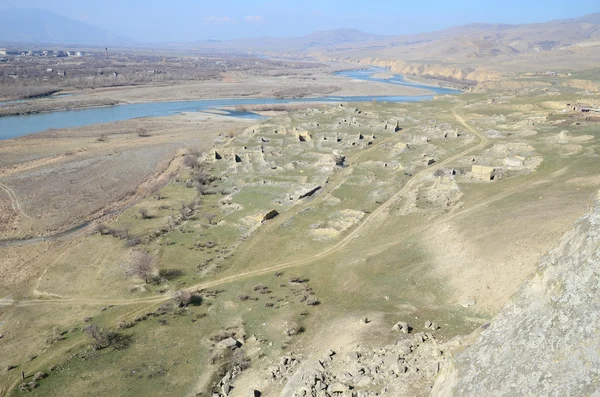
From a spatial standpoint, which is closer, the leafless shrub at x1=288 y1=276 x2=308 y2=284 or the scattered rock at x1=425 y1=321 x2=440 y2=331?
the scattered rock at x1=425 y1=321 x2=440 y2=331

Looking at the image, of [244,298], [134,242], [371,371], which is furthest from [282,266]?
[371,371]

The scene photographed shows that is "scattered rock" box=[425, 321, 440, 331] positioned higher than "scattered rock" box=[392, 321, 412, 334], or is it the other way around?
"scattered rock" box=[425, 321, 440, 331]

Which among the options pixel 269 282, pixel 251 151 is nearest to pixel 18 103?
pixel 251 151

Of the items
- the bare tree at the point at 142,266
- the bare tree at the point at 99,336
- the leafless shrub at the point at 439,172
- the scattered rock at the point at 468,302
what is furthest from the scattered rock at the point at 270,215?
the scattered rock at the point at 468,302

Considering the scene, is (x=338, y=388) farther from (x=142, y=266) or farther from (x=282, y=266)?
(x=142, y=266)

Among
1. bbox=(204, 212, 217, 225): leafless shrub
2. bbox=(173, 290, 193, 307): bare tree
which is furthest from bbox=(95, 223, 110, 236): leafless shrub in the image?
bbox=(173, 290, 193, 307): bare tree

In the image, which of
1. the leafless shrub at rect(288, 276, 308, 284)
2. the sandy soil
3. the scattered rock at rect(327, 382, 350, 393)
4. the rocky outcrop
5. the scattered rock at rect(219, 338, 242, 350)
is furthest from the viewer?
the sandy soil

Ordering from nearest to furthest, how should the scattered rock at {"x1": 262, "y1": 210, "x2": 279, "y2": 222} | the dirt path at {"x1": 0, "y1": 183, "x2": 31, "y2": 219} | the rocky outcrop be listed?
the rocky outcrop < the scattered rock at {"x1": 262, "y1": 210, "x2": 279, "y2": 222} < the dirt path at {"x1": 0, "y1": 183, "x2": 31, "y2": 219}

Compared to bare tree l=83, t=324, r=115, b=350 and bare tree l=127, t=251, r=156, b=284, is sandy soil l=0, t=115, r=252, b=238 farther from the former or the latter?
bare tree l=83, t=324, r=115, b=350
